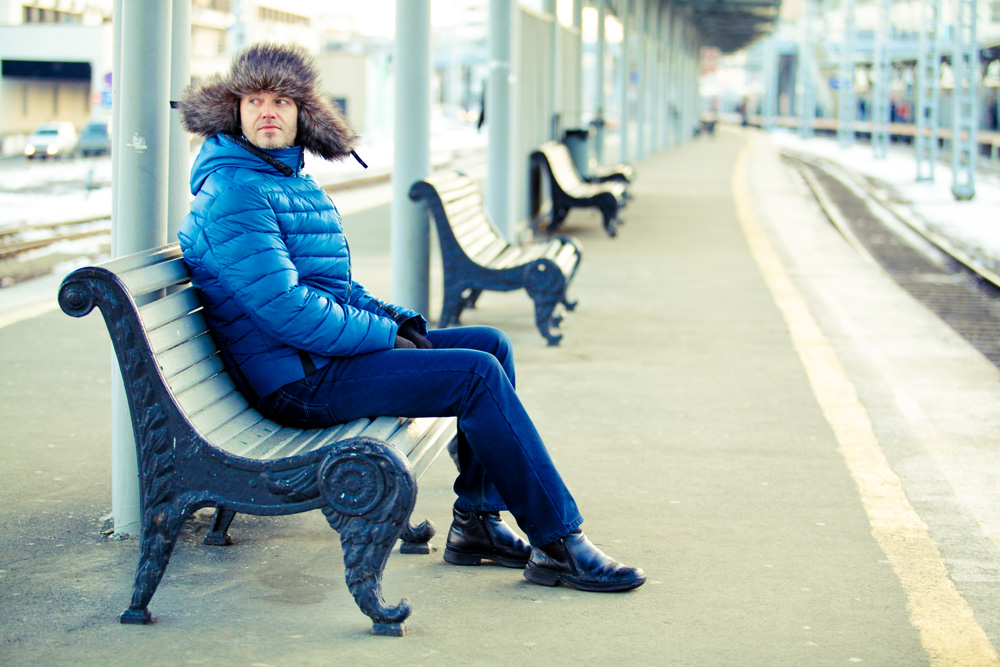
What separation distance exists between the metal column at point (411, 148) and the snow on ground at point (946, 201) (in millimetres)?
7177

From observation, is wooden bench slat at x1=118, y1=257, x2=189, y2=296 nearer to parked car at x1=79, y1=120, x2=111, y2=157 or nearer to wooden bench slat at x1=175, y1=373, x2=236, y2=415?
wooden bench slat at x1=175, y1=373, x2=236, y2=415

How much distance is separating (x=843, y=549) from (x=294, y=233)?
1.92m

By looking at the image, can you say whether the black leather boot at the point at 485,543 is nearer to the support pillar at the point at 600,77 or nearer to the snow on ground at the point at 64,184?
the snow on ground at the point at 64,184

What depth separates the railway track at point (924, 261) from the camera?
27.7ft

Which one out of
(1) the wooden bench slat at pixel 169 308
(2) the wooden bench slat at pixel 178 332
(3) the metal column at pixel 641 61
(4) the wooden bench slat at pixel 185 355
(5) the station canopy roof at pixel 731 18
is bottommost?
(4) the wooden bench slat at pixel 185 355

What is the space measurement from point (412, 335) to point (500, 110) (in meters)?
6.55

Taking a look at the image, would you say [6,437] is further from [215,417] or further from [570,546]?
[570,546]

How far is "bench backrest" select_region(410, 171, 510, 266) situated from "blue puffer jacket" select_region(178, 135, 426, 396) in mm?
3215

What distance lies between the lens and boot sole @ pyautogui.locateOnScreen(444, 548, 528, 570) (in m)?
3.46

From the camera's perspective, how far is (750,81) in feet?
377

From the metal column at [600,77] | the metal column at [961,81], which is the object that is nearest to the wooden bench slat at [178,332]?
the metal column at [600,77]

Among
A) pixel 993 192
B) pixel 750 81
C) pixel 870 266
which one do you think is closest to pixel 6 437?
pixel 870 266

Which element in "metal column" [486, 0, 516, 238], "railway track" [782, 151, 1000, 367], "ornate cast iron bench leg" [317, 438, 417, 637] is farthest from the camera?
"metal column" [486, 0, 516, 238]

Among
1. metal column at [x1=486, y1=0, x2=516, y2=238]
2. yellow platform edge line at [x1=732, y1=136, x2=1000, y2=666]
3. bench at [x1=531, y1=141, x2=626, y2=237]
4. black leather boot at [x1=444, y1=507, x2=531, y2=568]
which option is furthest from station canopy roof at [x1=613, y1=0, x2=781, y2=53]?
black leather boot at [x1=444, y1=507, x2=531, y2=568]
